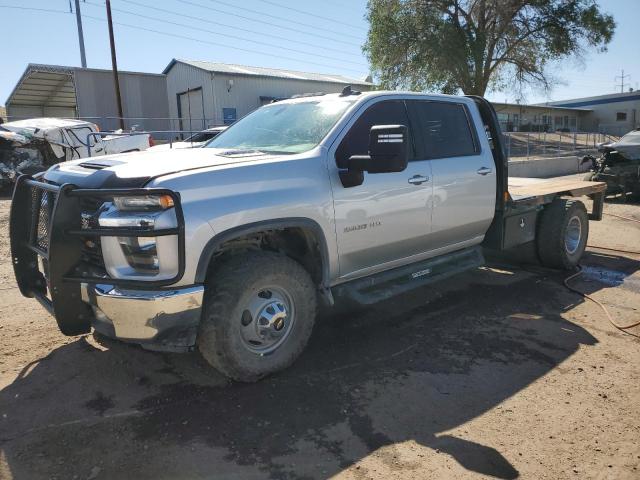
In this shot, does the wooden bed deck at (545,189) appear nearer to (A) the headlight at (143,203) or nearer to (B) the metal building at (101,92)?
(A) the headlight at (143,203)

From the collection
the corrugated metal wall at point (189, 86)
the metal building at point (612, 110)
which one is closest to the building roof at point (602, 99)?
the metal building at point (612, 110)

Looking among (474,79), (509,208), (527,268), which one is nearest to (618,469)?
(509,208)

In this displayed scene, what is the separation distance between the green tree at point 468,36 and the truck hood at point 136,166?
28782mm

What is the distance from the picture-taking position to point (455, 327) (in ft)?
15.2

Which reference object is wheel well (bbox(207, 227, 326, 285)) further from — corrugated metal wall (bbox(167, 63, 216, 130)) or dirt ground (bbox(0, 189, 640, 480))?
corrugated metal wall (bbox(167, 63, 216, 130))

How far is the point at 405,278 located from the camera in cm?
444

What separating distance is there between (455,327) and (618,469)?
2008 mm

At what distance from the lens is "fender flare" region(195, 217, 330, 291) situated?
3.04m

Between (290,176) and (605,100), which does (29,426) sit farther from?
(605,100)

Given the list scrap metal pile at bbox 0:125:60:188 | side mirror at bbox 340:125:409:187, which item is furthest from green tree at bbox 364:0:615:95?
side mirror at bbox 340:125:409:187

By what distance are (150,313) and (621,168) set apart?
12.2 meters

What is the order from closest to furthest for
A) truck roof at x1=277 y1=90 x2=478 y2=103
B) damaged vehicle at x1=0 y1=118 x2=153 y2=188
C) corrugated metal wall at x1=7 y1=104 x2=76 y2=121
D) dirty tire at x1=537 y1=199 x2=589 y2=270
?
truck roof at x1=277 y1=90 x2=478 y2=103 → dirty tire at x1=537 y1=199 x2=589 y2=270 → damaged vehicle at x1=0 y1=118 x2=153 y2=188 → corrugated metal wall at x1=7 y1=104 x2=76 y2=121

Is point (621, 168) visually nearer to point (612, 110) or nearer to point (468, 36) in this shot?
point (468, 36)

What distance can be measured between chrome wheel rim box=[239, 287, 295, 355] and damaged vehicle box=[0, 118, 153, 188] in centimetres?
1243
